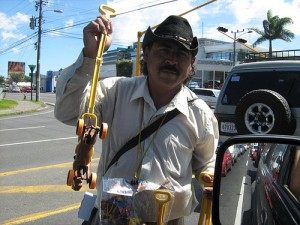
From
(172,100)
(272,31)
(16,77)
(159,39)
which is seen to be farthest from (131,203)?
(16,77)

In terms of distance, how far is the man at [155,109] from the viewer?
2.08 m

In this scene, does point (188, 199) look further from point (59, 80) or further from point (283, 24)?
point (283, 24)

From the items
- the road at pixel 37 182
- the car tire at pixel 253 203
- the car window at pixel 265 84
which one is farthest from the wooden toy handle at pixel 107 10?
the car window at pixel 265 84

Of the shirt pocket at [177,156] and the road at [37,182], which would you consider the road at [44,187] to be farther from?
the shirt pocket at [177,156]

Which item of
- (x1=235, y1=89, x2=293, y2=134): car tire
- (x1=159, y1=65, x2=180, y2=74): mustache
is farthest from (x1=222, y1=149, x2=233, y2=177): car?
(x1=235, y1=89, x2=293, y2=134): car tire

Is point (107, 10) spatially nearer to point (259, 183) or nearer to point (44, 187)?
point (259, 183)

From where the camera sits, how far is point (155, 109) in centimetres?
223

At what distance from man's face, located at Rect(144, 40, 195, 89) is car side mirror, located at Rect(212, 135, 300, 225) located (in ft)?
2.11

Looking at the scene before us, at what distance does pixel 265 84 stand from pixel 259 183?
4705 mm

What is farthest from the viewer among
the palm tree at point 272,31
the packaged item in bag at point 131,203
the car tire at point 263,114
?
the palm tree at point 272,31

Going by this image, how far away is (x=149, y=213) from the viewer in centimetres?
192

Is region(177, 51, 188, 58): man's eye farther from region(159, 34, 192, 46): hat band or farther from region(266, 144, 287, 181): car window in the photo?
region(266, 144, 287, 181): car window

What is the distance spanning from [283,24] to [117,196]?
46.4 m

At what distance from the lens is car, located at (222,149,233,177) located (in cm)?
171
